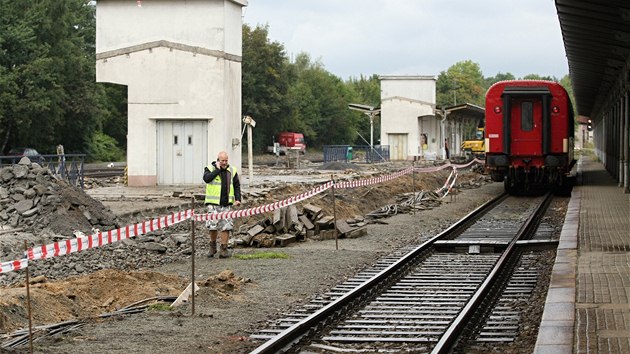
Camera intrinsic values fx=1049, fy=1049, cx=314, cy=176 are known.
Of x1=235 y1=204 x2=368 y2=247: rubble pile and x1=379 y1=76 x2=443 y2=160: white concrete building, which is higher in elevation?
x1=379 y1=76 x2=443 y2=160: white concrete building

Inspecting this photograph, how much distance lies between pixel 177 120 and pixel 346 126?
286 feet

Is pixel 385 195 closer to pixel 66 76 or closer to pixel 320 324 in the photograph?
pixel 320 324

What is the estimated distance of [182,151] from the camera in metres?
33.2

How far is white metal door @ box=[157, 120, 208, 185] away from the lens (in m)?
33.1

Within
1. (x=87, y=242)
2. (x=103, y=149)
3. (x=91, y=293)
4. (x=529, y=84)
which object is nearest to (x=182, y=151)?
(x=529, y=84)

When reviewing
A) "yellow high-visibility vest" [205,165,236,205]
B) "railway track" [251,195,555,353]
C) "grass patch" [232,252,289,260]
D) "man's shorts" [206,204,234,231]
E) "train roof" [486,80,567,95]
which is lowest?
"railway track" [251,195,555,353]

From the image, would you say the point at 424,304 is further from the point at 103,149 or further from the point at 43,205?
the point at 103,149

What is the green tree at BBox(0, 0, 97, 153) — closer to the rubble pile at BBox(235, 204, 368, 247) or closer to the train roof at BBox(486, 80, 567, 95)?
the train roof at BBox(486, 80, 567, 95)

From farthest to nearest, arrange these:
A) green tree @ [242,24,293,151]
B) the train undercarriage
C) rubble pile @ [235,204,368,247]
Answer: green tree @ [242,24,293,151], the train undercarriage, rubble pile @ [235,204,368,247]

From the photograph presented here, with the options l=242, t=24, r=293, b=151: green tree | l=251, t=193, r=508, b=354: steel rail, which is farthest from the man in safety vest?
l=242, t=24, r=293, b=151: green tree

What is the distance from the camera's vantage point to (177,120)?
33.5 m

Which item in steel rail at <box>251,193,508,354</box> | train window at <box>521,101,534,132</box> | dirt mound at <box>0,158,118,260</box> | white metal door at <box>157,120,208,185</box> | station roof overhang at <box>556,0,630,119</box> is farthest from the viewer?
train window at <box>521,101,534,132</box>

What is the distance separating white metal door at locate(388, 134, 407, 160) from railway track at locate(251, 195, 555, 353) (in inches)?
2120

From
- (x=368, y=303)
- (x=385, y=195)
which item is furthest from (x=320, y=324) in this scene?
(x=385, y=195)
